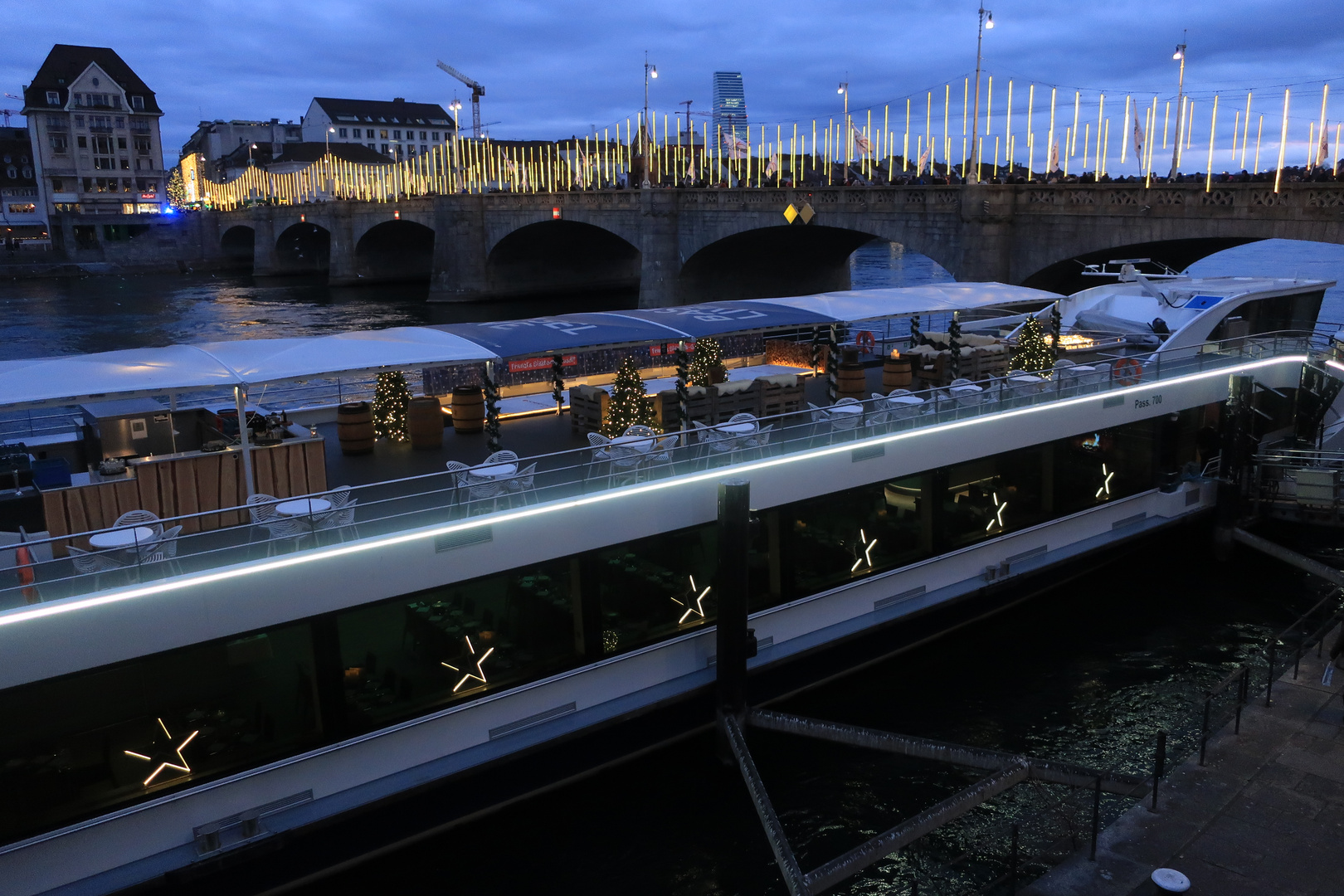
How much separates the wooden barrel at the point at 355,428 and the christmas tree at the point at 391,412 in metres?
0.69

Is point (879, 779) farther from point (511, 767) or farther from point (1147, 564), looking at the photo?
point (1147, 564)

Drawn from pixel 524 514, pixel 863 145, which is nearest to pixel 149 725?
pixel 524 514

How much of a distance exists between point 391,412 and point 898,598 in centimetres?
715

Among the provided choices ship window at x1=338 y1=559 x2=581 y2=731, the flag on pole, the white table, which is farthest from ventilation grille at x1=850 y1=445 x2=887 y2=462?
the flag on pole

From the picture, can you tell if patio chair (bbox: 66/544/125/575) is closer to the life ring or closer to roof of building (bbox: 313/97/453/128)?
the life ring

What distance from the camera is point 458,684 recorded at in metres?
9.00

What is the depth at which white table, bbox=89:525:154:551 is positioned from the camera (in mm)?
7512

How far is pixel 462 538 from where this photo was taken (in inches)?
351

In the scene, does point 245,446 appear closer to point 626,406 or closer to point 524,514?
point 524,514

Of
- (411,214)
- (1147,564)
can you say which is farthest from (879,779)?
(411,214)

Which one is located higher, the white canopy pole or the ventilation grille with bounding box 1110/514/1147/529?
the white canopy pole

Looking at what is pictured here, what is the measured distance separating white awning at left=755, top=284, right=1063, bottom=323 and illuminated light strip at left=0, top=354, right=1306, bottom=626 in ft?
10.8

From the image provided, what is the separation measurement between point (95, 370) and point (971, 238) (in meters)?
30.4

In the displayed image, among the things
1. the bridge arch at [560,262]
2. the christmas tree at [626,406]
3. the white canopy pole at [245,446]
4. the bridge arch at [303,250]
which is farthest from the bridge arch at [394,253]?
the white canopy pole at [245,446]
